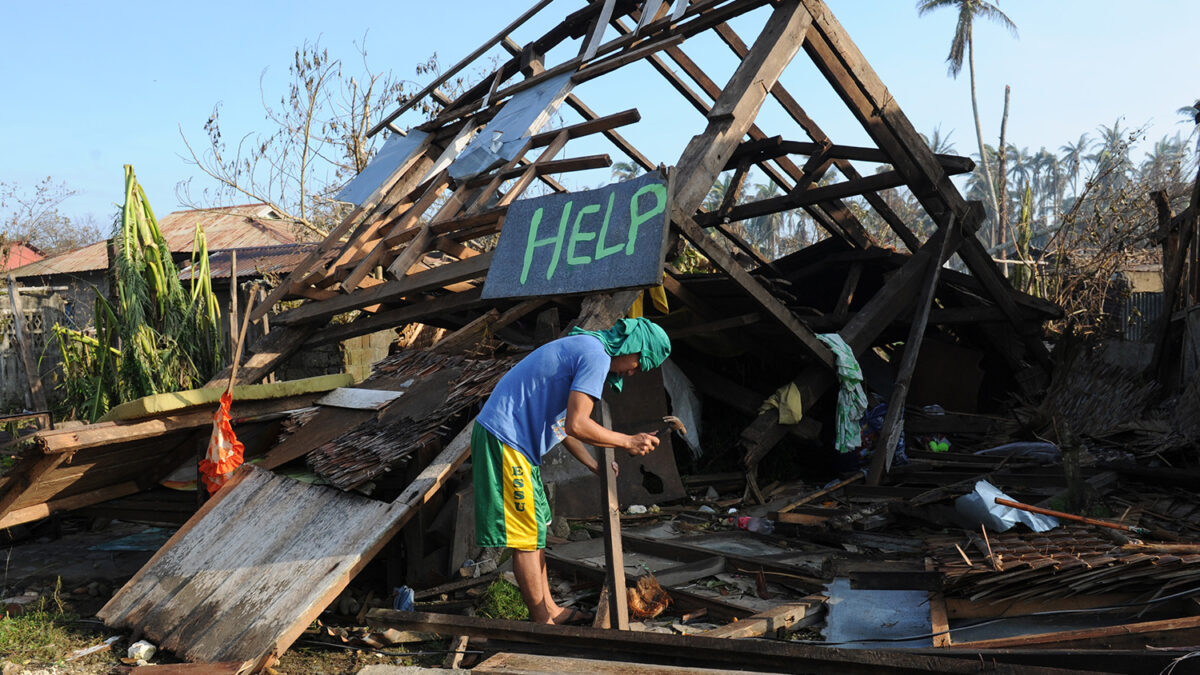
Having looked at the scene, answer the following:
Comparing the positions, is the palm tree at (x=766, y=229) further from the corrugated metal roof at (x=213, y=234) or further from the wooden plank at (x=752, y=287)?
the wooden plank at (x=752, y=287)

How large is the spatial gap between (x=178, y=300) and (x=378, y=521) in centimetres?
524

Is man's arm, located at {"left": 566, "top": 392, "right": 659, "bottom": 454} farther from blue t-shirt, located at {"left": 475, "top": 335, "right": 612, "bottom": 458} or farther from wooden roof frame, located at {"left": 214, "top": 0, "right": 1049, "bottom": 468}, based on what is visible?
wooden roof frame, located at {"left": 214, "top": 0, "right": 1049, "bottom": 468}

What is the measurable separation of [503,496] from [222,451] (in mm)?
2441

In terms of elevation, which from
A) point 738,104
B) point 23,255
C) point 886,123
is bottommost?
point 738,104

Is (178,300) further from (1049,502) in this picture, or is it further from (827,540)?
(1049,502)

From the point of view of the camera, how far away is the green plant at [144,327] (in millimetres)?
8289

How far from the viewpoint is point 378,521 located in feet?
15.0

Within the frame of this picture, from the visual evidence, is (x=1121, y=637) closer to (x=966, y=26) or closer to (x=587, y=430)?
(x=587, y=430)

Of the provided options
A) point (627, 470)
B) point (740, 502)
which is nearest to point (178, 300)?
point (627, 470)

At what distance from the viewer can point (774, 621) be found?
13.8ft

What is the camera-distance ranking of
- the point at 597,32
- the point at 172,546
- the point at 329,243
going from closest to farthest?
the point at 172,546, the point at 597,32, the point at 329,243

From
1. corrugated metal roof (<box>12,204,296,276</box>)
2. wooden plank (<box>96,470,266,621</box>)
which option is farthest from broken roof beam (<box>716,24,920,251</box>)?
corrugated metal roof (<box>12,204,296,276</box>)

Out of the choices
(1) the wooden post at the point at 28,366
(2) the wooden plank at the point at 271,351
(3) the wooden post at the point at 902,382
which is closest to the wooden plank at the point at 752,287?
(3) the wooden post at the point at 902,382

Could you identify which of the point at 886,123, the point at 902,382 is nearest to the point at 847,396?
the point at 902,382
